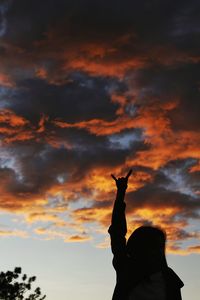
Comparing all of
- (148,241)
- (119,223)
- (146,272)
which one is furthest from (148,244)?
(119,223)

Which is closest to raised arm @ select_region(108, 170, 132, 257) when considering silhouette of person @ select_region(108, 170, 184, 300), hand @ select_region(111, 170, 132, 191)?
A: hand @ select_region(111, 170, 132, 191)

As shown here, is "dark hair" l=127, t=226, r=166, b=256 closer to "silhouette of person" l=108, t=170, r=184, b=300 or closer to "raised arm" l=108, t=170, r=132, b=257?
"silhouette of person" l=108, t=170, r=184, b=300

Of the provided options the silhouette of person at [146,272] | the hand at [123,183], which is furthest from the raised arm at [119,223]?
the silhouette of person at [146,272]

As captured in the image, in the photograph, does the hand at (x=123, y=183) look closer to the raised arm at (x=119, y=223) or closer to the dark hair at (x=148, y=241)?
the raised arm at (x=119, y=223)

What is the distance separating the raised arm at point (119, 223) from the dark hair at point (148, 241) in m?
0.22

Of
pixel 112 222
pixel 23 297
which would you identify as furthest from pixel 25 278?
pixel 112 222

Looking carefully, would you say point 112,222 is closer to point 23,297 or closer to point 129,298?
point 129,298

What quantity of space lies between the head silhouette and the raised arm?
0.23m

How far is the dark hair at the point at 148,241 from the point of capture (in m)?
3.66

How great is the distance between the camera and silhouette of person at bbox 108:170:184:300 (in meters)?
3.59

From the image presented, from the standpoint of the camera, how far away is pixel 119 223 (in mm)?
4082

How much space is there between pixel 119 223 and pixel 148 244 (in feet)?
1.60

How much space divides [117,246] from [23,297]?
37.3m

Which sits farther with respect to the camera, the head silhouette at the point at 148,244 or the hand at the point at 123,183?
the hand at the point at 123,183
